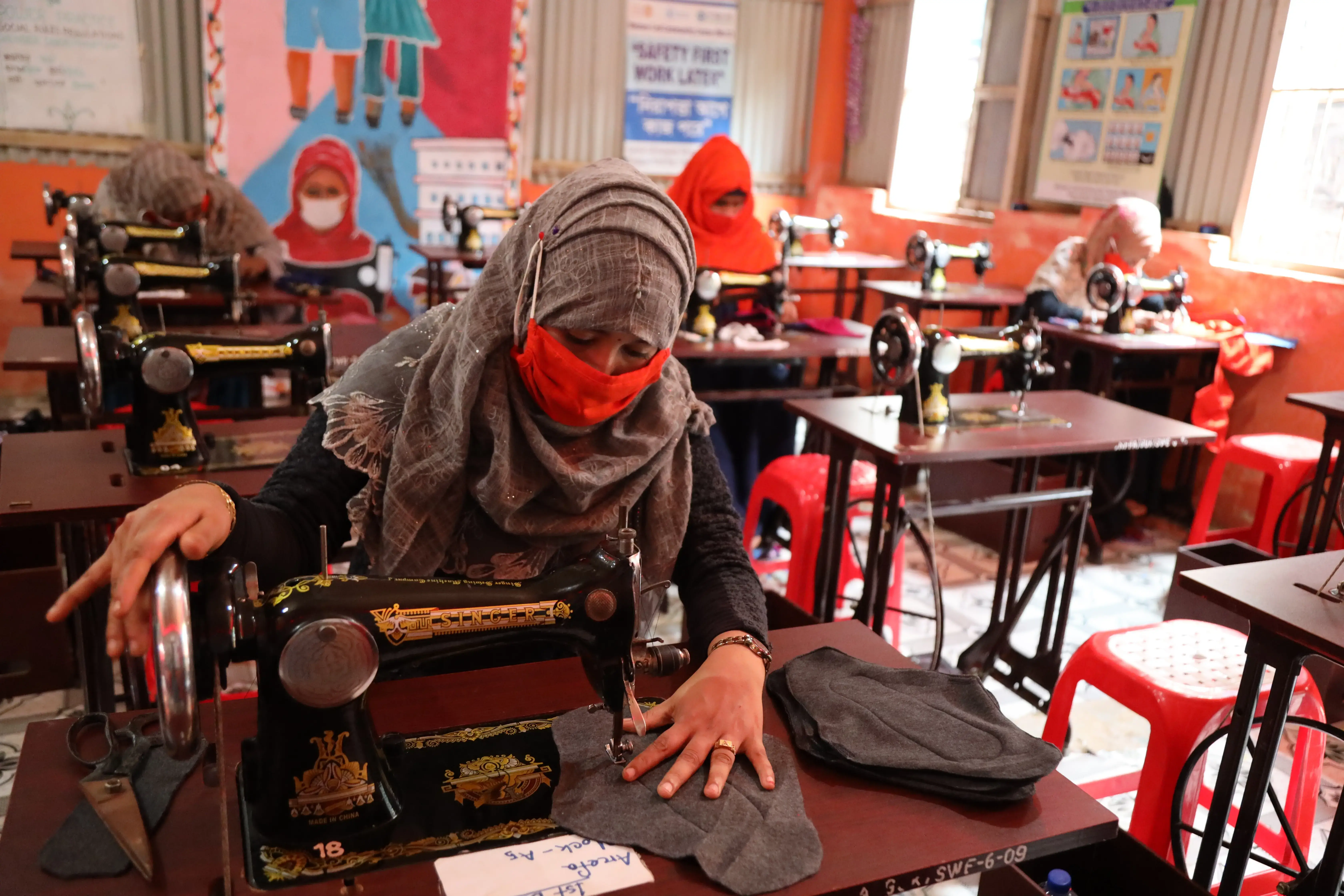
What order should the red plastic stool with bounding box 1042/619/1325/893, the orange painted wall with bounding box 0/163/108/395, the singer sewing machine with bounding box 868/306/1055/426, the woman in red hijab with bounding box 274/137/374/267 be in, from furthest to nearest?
1. the woman in red hijab with bounding box 274/137/374/267
2. the orange painted wall with bounding box 0/163/108/395
3. the singer sewing machine with bounding box 868/306/1055/426
4. the red plastic stool with bounding box 1042/619/1325/893

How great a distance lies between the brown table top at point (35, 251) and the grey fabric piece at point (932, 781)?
3.81 metres

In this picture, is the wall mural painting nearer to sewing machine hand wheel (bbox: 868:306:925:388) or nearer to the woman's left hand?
sewing machine hand wheel (bbox: 868:306:925:388)

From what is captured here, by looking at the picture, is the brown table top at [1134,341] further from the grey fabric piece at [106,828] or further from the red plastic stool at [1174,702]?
the grey fabric piece at [106,828]

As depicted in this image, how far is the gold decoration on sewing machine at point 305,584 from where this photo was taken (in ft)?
2.91

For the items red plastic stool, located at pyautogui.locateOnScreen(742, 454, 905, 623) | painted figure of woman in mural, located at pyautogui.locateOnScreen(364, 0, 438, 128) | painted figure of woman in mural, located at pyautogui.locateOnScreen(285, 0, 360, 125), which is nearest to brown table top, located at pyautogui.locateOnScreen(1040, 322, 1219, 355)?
red plastic stool, located at pyautogui.locateOnScreen(742, 454, 905, 623)

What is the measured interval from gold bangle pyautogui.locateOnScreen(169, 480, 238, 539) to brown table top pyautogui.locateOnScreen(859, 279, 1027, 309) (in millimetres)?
4043

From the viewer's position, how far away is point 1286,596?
62.2 inches

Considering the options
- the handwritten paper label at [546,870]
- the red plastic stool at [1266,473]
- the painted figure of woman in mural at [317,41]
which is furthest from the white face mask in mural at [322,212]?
the handwritten paper label at [546,870]

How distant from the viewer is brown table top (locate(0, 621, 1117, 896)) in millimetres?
855

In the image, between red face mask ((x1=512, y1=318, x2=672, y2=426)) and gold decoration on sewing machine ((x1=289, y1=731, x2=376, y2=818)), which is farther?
red face mask ((x1=512, y1=318, x2=672, y2=426))

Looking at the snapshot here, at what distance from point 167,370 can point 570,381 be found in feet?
3.54

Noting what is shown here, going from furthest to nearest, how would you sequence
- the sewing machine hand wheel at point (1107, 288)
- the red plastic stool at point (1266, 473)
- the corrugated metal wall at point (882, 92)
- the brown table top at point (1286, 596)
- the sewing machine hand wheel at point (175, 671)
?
the corrugated metal wall at point (882, 92), the sewing machine hand wheel at point (1107, 288), the red plastic stool at point (1266, 473), the brown table top at point (1286, 596), the sewing machine hand wheel at point (175, 671)

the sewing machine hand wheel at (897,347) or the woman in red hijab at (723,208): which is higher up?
the woman in red hijab at (723,208)

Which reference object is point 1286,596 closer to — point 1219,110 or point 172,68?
point 1219,110
